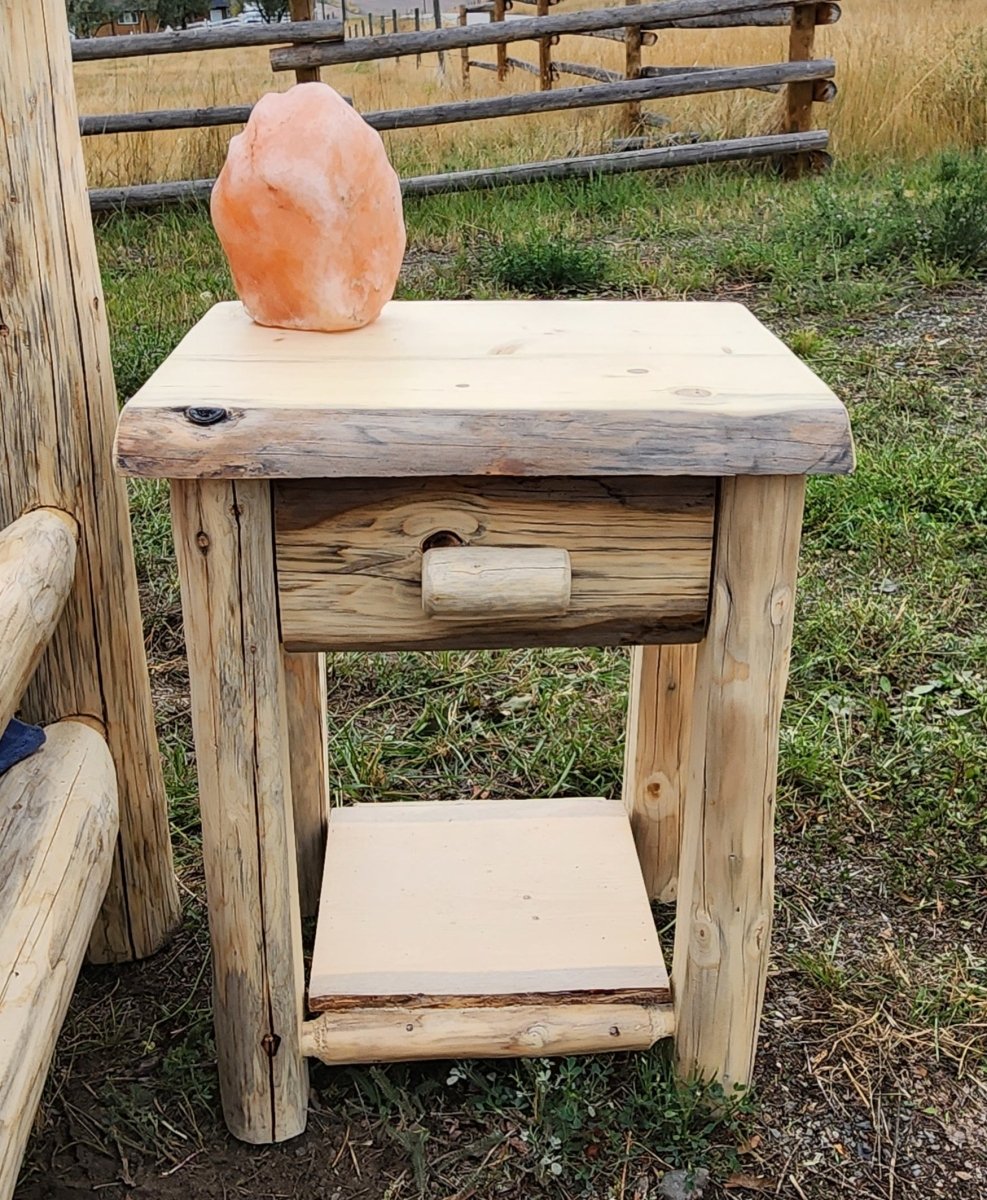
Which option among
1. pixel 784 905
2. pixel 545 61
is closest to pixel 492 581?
pixel 784 905

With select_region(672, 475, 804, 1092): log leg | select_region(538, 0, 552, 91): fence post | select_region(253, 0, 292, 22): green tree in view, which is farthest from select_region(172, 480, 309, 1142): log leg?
select_region(253, 0, 292, 22): green tree

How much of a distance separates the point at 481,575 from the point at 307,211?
521mm

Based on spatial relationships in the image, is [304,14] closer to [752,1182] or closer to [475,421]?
[475,421]

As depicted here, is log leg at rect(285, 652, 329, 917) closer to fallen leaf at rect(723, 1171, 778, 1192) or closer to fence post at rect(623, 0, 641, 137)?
fallen leaf at rect(723, 1171, 778, 1192)

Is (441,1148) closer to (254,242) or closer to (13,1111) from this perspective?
(13,1111)

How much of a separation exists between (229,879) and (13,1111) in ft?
1.37

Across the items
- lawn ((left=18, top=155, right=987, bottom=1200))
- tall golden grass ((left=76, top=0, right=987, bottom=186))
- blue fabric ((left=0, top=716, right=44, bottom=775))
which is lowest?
lawn ((left=18, top=155, right=987, bottom=1200))

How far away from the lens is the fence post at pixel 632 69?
7617 millimetres

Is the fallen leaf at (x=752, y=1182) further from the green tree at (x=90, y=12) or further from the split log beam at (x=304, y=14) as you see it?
the green tree at (x=90, y=12)

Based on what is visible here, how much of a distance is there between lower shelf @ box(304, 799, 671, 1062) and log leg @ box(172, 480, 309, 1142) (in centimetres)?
9

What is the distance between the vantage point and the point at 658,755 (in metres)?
1.92

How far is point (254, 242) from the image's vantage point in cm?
148

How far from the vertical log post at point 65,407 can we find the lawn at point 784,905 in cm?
38

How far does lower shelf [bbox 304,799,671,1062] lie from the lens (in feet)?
5.15
